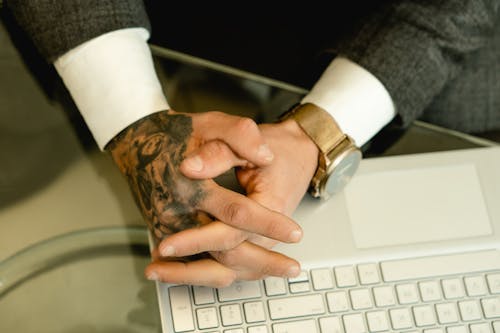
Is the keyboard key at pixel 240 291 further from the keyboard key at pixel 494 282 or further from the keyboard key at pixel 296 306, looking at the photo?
the keyboard key at pixel 494 282

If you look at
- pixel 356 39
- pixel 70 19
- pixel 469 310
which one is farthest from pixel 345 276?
pixel 70 19

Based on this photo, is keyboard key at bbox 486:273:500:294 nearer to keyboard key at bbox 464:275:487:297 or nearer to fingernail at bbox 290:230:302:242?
keyboard key at bbox 464:275:487:297

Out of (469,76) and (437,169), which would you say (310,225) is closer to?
(437,169)

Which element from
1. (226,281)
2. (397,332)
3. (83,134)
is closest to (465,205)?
(397,332)

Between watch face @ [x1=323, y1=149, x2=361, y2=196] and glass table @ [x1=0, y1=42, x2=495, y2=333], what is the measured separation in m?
0.15

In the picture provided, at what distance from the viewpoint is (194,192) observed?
585 mm

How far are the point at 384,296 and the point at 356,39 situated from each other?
0.99 feet

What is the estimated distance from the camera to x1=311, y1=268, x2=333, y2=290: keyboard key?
1.96 ft

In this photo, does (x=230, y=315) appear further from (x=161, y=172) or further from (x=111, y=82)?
(x=111, y=82)

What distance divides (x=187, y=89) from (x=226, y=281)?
27cm

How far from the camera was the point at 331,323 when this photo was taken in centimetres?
59

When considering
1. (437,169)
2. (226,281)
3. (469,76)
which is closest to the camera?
(226,281)

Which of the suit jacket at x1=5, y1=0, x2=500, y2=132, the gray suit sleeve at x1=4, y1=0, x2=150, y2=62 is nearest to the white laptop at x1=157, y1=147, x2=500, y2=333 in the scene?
the suit jacket at x1=5, y1=0, x2=500, y2=132

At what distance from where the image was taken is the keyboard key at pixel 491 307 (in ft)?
1.99
